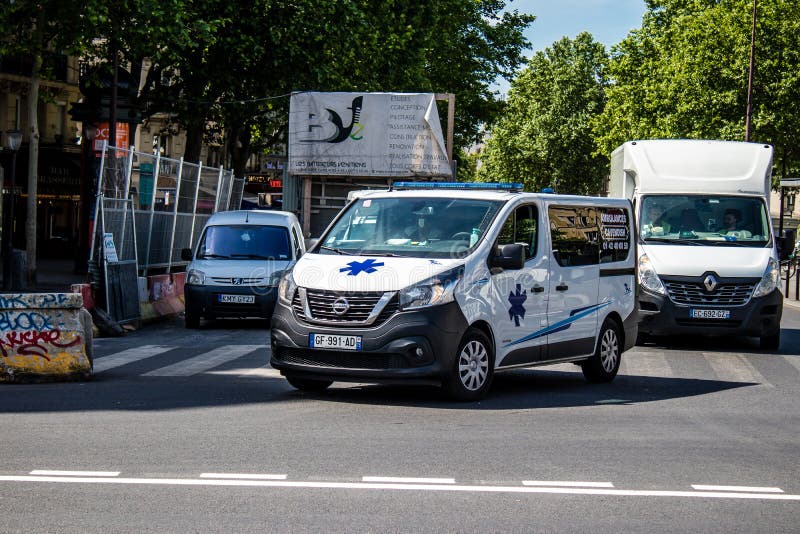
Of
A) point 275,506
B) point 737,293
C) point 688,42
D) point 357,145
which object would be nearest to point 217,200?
point 357,145

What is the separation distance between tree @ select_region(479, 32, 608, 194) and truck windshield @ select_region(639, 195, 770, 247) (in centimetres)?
7250

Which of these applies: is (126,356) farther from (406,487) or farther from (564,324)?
(406,487)

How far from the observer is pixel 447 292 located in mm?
10570

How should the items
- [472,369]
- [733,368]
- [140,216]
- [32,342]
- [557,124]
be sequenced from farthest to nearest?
[557,124] < [140,216] < [733,368] < [32,342] < [472,369]

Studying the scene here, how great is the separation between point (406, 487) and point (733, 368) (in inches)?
361

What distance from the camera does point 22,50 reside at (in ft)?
95.1

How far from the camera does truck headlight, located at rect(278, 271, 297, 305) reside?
35.8 feet

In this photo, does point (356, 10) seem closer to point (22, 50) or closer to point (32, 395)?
point (22, 50)

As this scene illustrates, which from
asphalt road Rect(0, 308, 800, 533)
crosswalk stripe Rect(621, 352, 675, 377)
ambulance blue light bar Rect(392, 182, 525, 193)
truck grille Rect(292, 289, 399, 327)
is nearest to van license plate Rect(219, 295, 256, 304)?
crosswalk stripe Rect(621, 352, 675, 377)

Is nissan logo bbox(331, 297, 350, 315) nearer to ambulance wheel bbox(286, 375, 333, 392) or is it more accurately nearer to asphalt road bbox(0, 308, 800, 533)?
asphalt road bbox(0, 308, 800, 533)

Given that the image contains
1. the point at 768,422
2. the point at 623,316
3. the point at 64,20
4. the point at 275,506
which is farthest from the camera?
the point at 64,20

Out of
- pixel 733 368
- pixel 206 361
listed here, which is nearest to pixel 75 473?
pixel 206 361

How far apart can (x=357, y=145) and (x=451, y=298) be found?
1907 centimetres

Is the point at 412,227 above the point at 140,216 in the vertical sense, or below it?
below
